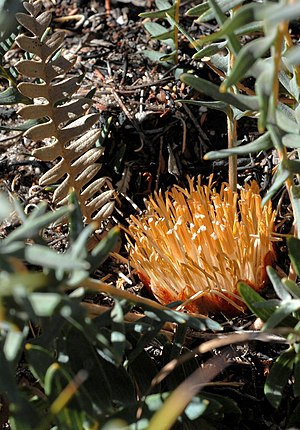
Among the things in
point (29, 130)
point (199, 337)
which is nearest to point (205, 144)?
point (29, 130)

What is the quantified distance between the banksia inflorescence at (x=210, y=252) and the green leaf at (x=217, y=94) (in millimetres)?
311

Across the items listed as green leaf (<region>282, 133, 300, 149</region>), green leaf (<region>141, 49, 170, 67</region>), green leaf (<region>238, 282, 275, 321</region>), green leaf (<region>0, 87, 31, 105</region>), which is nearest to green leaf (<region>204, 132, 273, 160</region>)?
green leaf (<region>282, 133, 300, 149</region>)

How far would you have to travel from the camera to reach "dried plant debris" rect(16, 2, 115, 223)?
49.1 inches

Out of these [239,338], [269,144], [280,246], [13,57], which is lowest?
[280,246]

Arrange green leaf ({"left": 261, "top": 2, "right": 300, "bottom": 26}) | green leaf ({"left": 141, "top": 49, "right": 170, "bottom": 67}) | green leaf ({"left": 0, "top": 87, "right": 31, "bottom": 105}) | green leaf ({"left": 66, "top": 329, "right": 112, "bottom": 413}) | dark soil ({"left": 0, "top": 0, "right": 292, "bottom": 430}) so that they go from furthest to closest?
green leaf ({"left": 141, "top": 49, "right": 170, "bottom": 67}) < dark soil ({"left": 0, "top": 0, "right": 292, "bottom": 430}) < green leaf ({"left": 0, "top": 87, "right": 31, "bottom": 105}) < green leaf ({"left": 66, "top": 329, "right": 112, "bottom": 413}) < green leaf ({"left": 261, "top": 2, "right": 300, "bottom": 26})

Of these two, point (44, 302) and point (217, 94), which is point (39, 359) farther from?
point (217, 94)

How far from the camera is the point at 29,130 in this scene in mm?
1271

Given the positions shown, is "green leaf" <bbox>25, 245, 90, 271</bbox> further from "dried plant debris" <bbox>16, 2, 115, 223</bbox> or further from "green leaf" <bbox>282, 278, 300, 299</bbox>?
"dried plant debris" <bbox>16, 2, 115, 223</bbox>

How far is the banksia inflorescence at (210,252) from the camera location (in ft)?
3.84

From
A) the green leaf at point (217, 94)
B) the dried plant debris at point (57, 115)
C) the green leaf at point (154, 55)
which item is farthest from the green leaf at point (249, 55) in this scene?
the green leaf at point (154, 55)

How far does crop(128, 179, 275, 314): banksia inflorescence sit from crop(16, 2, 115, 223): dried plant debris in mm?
175

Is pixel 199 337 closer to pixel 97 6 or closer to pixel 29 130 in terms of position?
pixel 29 130

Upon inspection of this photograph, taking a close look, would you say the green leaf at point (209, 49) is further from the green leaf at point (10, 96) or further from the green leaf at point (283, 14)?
the green leaf at point (283, 14)

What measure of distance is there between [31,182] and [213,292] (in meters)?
0.55
